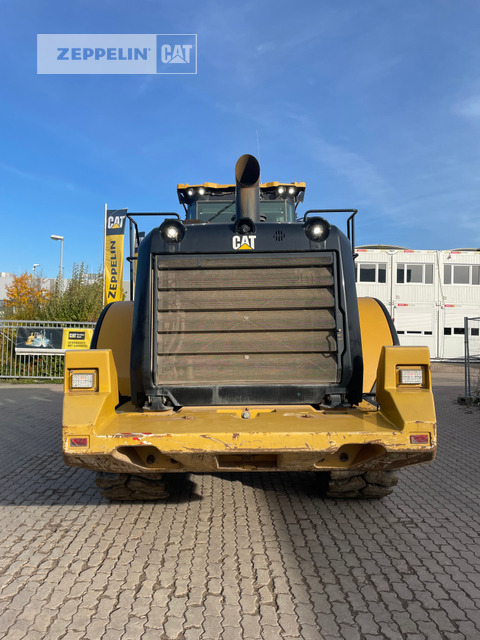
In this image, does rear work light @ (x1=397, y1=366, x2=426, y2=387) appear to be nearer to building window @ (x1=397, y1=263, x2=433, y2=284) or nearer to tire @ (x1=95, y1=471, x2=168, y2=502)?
tire @ (x1=95, y1=471, x2=168, y2=502)

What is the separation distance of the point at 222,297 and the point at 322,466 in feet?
4.75

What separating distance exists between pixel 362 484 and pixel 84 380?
251 centimetres

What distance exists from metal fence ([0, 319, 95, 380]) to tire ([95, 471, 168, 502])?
10670 millimetres

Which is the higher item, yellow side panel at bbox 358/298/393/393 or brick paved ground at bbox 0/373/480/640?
yellow side panel at bbox 358/298/393/393

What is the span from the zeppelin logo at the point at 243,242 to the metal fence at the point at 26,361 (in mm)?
11397

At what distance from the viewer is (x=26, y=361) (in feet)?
47.1

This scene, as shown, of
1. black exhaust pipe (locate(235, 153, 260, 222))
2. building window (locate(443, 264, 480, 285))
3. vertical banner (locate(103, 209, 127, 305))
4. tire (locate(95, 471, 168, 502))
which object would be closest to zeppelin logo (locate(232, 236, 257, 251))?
black exhaust pipe (locate(235, 153, 260, 222))

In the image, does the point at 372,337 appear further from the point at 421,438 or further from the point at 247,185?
the point at 247,185

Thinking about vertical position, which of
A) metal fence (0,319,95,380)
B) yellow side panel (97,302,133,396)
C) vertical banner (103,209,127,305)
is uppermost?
vertical banner (103,209,127,305)

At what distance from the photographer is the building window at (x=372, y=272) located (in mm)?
21766

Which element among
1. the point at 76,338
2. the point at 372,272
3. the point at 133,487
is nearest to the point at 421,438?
the point at 133,487

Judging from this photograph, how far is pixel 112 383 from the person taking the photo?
3.54 meters

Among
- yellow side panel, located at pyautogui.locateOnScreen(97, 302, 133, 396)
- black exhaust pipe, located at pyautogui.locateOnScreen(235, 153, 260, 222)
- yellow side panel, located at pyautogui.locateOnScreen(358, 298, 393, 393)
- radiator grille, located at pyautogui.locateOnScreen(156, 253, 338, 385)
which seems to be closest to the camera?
radiator grille, located at pyautogui.locateOnScreen(156, 253, 338, 385)

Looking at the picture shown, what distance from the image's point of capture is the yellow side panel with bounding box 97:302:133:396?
4105 millimetres
